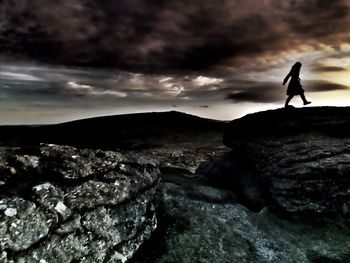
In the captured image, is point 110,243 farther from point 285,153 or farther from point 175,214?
point 285,153

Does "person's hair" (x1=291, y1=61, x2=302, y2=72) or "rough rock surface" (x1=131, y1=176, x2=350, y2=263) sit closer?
"rough rock surface" (x1=131, y1=176, x2=350, y2=263)

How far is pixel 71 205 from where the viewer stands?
14406 mm

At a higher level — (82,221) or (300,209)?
(82,221)

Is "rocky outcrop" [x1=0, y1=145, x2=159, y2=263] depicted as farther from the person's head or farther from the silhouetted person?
the person's head

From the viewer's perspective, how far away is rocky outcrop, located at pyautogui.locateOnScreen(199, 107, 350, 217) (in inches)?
944

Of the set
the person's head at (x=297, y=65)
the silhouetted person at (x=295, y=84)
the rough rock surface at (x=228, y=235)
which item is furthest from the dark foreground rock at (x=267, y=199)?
the person's head at (x=297, y=65)

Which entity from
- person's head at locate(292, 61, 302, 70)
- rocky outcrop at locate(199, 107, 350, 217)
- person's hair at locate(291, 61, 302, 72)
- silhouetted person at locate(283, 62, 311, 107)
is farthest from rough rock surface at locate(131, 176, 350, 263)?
person's head at locate(292, 61, 302, 70)

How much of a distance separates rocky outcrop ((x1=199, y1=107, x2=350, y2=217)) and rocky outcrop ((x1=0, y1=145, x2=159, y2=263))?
9915 millimetres

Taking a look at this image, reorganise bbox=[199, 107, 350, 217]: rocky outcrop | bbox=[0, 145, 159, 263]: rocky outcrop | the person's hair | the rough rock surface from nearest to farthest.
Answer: bbox=[0, 145, 159, 263]: rocky outcrop → the rough rock surface → bbox=[199, 107, 350, 217]: rocky outcrop → the person's hair

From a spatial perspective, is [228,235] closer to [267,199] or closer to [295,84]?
[267,199]

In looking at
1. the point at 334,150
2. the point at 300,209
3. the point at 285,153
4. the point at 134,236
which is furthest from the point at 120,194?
Answer: the point at 334,150

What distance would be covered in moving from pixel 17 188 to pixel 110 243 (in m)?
4.14

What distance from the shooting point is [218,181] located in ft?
92.3

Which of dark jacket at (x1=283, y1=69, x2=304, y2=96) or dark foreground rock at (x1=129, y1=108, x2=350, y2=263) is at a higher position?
dark jacket at (x1=283, y1=69, x2=304, y2=96)
